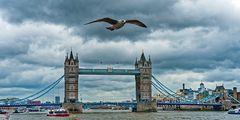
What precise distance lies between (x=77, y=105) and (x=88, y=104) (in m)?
4.93

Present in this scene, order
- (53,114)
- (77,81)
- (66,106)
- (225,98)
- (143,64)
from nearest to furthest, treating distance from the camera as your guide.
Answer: (53,114), (66,106), (77,81), (143,64), (225,98)

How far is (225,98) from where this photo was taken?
581ft

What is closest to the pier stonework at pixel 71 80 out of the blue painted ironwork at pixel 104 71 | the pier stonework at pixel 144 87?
the blue painted ironwork at pixel 104 71

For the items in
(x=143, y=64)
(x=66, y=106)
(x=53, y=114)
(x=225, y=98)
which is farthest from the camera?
(x=225, y=98)

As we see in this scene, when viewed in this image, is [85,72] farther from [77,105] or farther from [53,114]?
[53,114]

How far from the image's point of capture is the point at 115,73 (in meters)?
133

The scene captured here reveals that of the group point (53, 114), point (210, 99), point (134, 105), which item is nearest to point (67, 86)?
point (134, 105)

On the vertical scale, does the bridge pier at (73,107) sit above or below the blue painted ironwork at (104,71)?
below

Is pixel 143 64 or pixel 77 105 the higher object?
pixel 143 64

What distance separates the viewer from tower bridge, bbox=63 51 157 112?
132 metres

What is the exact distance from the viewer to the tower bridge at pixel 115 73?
132 metres

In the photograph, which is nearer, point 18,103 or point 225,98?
point 18,103

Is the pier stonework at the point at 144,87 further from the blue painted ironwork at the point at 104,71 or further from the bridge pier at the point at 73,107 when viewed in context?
the bridge pier at the point at 73,107

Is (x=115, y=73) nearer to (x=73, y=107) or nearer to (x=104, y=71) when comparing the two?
(x=104, y=71)
